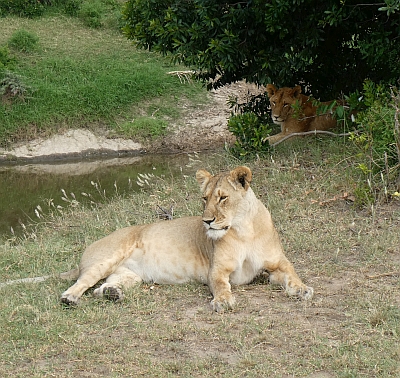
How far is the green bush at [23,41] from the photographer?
53.5ft

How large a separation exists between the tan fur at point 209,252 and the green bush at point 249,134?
3335 mm

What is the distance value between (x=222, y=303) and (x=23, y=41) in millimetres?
12890

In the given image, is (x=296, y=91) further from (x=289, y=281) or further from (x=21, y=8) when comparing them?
(x=21, y=8)

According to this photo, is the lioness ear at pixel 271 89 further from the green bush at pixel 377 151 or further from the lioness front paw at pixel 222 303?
the lioness front paw at pixel 222 303

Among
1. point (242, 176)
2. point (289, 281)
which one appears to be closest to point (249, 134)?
point (242, 176)

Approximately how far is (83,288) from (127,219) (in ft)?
8.18

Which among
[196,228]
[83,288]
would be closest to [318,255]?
[196,228]

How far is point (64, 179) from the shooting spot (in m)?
11.8

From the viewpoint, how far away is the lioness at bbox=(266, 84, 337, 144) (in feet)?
29.5

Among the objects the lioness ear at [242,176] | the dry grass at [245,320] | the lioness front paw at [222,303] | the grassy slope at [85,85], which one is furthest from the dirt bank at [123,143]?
the lioness front paw at [222,303]

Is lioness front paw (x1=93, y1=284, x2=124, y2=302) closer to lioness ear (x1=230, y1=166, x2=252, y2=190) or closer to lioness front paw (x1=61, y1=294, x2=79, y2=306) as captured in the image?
lioness front paw (x1=61, y1=294, x2=79, y2=306)

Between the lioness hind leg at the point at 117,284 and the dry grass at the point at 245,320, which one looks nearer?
the dry grass at the point at 245,320

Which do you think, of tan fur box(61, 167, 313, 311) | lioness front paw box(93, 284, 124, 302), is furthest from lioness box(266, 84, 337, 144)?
lioness front paw box(93, 284, 124, 302)

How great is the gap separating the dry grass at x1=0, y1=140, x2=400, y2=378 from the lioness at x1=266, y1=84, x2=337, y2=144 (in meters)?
2.19
